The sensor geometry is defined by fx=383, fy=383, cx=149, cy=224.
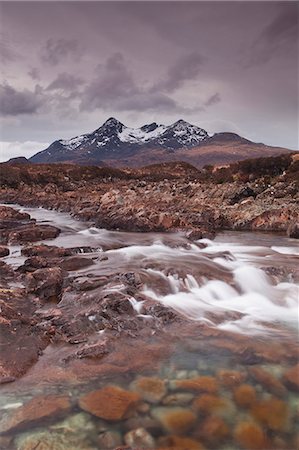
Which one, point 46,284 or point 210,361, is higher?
point 46,284

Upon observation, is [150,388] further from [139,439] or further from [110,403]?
[139,439]

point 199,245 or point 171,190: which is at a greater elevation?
point 171,190

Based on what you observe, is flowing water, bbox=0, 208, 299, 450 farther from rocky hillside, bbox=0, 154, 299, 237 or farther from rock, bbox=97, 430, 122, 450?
rocky hillside, bbox=0, 154, 299, 237

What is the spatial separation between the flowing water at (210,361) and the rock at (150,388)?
0.08 metres

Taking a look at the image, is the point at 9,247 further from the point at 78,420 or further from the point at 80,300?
the point at 78,420

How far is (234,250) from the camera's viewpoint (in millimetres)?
14102

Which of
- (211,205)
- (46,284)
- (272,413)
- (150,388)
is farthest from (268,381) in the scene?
(211,205)

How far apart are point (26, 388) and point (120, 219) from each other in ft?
46.5

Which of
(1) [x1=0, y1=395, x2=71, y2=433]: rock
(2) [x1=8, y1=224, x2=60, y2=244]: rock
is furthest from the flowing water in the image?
(2) [x1=8, y1=224, x2=60, y2=244]: rock

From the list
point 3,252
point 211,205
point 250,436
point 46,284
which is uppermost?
point 211,205

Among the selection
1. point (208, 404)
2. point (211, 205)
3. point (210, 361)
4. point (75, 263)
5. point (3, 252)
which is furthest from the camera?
point (211, 205)

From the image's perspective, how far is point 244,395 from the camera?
5.21 meters

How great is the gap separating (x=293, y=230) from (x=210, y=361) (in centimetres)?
1162

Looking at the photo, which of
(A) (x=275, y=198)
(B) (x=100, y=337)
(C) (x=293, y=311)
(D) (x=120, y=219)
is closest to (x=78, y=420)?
(B) (x=100, y=337)
